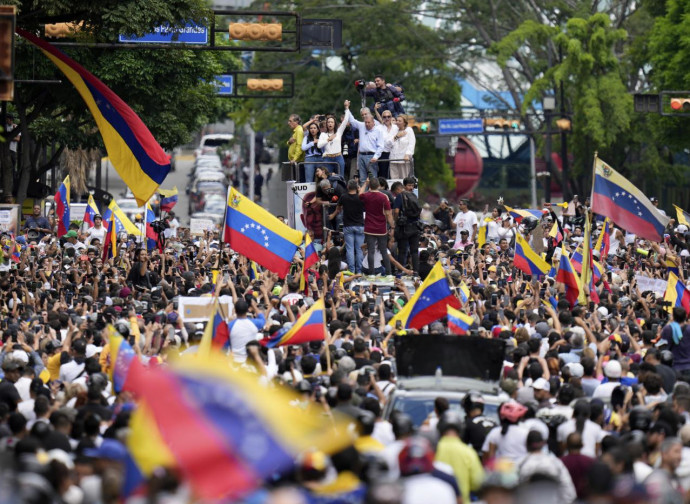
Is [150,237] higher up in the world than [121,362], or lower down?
lower down

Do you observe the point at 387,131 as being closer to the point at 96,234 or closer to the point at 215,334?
the point at 96,234

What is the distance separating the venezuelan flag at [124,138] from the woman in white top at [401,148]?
21.7ft

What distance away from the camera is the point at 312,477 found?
8547mm

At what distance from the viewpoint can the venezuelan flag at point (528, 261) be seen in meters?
21.2

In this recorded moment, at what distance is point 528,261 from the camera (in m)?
21.3

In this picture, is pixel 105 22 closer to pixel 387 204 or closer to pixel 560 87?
pixel 387 204

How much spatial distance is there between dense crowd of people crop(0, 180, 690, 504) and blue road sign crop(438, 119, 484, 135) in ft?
82.5

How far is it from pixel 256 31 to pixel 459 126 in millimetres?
24777

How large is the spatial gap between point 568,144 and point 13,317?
3651 cm

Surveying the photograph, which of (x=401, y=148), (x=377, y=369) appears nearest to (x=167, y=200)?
(x=401, y=148)

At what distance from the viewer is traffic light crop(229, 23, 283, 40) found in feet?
88.5

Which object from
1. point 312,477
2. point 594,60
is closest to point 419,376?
point 312,477

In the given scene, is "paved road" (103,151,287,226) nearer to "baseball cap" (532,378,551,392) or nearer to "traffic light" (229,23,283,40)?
"traffic light" (229,23,283,40)

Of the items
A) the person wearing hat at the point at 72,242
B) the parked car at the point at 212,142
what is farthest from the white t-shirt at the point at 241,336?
the parked car at the point at 212,142
